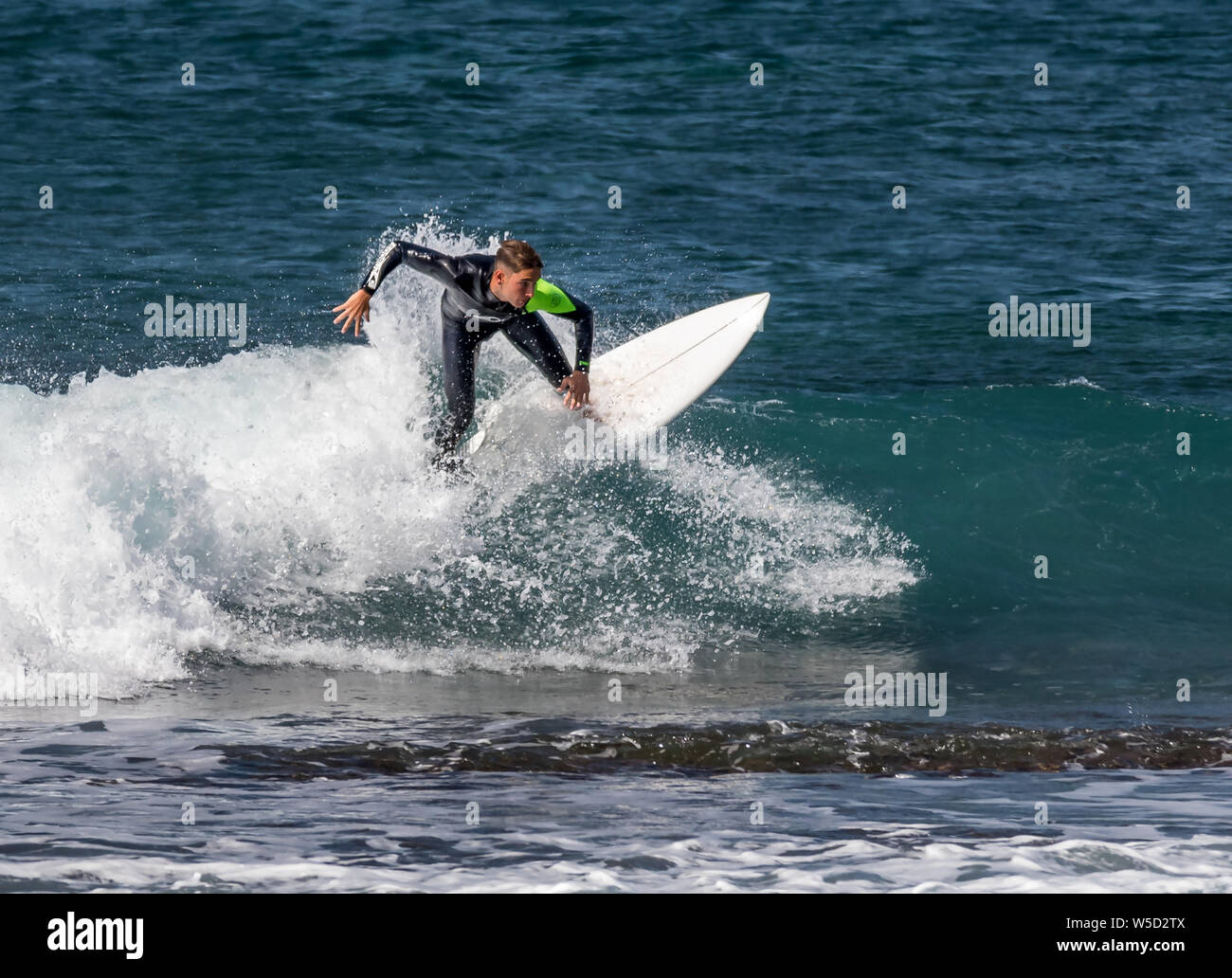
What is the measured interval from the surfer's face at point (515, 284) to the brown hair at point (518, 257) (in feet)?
0.10

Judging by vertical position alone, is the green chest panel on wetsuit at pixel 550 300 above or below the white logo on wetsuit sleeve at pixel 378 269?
below

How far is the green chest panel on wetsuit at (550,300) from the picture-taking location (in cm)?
900

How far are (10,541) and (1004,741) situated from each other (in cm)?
616

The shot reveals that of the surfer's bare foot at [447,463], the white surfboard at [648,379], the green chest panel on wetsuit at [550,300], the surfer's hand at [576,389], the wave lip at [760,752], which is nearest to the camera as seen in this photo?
the wave lip at [760,752]

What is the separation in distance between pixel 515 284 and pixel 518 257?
0.62ft

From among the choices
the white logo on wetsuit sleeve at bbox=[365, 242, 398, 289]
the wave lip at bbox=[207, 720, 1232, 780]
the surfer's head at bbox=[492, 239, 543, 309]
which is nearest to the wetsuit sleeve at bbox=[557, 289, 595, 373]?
the surfer's head at bbox=[492, 239, 543, 309]

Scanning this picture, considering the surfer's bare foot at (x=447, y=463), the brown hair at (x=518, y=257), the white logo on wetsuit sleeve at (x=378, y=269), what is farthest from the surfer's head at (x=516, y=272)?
the surfer's bare foot at (x=447, y=463)

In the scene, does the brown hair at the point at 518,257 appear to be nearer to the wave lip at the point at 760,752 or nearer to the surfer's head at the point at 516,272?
the surfer's head at the point at 516,272

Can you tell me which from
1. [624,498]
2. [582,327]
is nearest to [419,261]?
[582,327]

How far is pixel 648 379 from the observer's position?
10.6 m

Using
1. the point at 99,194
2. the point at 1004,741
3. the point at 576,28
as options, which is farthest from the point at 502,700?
the point at 576,28

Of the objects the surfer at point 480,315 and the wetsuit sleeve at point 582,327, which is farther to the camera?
the wetsuit sleeve at point 582,327

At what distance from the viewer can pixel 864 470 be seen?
12070 millimetres
